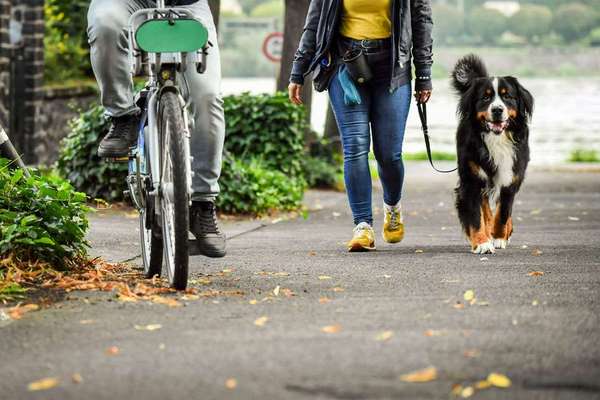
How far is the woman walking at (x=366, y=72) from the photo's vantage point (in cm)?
730

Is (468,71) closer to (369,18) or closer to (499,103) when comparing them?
(499,103)

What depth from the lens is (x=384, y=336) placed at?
4145mm

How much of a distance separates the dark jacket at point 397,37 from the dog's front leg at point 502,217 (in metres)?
0.88

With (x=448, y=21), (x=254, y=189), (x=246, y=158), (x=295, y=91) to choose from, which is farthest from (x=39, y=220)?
(x=448, y=21)

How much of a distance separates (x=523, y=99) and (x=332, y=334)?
386cm

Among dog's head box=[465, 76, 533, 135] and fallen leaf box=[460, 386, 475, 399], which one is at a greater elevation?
dog's head box=[465, 76, 533, 135]

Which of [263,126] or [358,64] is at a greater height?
[358,64]

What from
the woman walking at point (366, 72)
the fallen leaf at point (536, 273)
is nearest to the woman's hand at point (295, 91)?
the woman walking at point (366, 72)

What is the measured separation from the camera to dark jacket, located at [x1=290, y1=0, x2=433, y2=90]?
728 centimetres

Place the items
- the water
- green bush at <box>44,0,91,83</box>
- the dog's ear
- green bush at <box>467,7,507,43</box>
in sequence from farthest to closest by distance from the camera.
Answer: the water
green bush at <box>467,7,507,43</box>
green bush at <box>44,0,91,83</box>
the dog's ear

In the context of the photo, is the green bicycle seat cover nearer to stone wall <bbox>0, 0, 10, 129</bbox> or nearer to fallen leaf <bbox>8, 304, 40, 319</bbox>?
fallen leaf <bbox>8, 304, 40, 319</bbox>

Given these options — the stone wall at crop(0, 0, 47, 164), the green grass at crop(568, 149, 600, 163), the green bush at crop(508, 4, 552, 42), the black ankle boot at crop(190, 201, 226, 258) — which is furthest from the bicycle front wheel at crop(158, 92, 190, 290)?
the green bush at crop(508, 4, 552, 42)

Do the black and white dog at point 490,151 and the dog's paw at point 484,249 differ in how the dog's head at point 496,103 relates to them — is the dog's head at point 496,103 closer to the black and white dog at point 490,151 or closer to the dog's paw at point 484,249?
the black and white dog at point 490,151

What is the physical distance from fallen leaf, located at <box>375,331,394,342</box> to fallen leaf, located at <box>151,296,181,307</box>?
103 cm
